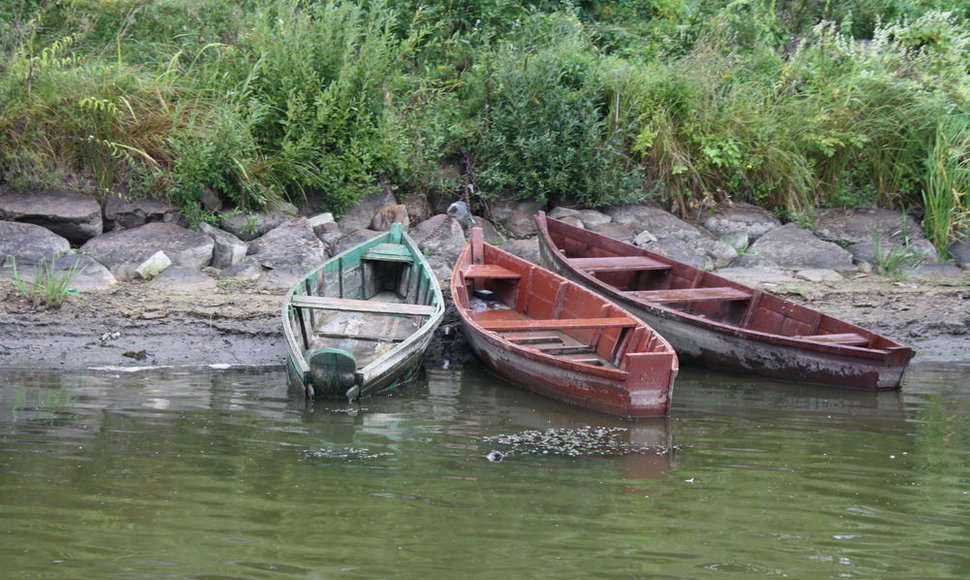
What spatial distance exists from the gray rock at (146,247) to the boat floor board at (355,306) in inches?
95.5

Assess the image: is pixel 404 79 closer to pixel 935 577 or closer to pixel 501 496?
pixel 501 496

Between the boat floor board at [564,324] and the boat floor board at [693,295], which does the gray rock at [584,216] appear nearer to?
the boat floor board at [693,295]

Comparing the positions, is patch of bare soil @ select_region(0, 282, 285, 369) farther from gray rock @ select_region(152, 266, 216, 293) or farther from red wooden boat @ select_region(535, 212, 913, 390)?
red wooden boat @ select_region(535, 212, 913, 390)

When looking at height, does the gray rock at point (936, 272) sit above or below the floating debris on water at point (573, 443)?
above

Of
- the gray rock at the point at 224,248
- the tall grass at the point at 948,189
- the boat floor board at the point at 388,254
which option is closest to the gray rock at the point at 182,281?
the gray rock at the point at 224,248

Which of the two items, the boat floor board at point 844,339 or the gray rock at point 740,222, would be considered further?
the gray rock at point 740,222

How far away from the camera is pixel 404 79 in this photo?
42.8 feet

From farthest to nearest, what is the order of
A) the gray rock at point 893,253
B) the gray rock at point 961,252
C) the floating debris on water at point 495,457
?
the gray rock at point 961,252 → the gray rock at point 893,253 → the floating debris on water at point 495,457

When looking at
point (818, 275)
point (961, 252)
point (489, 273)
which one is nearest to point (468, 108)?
point (489, 273)

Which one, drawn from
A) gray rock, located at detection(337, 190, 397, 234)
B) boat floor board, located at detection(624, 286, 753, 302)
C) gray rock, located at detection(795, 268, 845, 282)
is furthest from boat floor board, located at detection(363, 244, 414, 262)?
gray rock, located at detection(795, 268, 845, 282)

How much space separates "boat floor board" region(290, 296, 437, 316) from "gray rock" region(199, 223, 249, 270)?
235 centimetres

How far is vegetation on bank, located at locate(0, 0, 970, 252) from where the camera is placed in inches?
453

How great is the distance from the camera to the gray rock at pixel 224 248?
36.6 feet

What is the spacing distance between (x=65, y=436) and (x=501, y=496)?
116 inches
